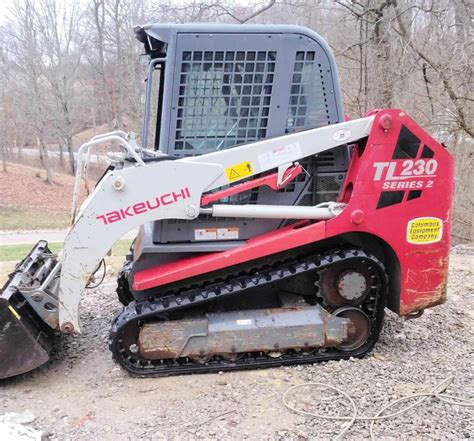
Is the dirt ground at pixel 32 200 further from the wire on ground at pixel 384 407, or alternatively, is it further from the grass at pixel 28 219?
the wire on ground at pixel 384 407

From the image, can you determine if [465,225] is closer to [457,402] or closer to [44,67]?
[457,402]

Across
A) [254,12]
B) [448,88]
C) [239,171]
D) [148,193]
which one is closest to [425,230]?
[239,171]

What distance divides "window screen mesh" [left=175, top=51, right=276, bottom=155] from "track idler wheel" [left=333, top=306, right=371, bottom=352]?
4.99 feet

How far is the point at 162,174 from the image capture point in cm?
383

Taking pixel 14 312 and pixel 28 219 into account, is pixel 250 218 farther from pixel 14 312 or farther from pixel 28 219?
pixel 28 219

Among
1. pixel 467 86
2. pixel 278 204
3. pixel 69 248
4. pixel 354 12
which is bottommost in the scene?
pixel 69 248

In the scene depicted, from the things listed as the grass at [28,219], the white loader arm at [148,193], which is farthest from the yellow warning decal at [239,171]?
the grass at [28,219]

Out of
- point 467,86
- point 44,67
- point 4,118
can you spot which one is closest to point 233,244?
point 467,86

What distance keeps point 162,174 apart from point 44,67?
78.4 feet

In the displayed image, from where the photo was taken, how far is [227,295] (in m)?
4.02

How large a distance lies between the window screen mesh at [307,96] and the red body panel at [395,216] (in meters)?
0.43

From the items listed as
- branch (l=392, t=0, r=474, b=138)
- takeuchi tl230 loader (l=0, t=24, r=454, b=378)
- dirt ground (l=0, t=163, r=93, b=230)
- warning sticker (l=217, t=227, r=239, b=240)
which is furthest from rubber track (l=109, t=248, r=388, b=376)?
dirt ground (l=0, t=163, r=93, b=230)

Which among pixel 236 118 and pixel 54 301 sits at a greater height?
pixel 236 118

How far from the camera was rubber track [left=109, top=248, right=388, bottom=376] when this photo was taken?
3973 mm
